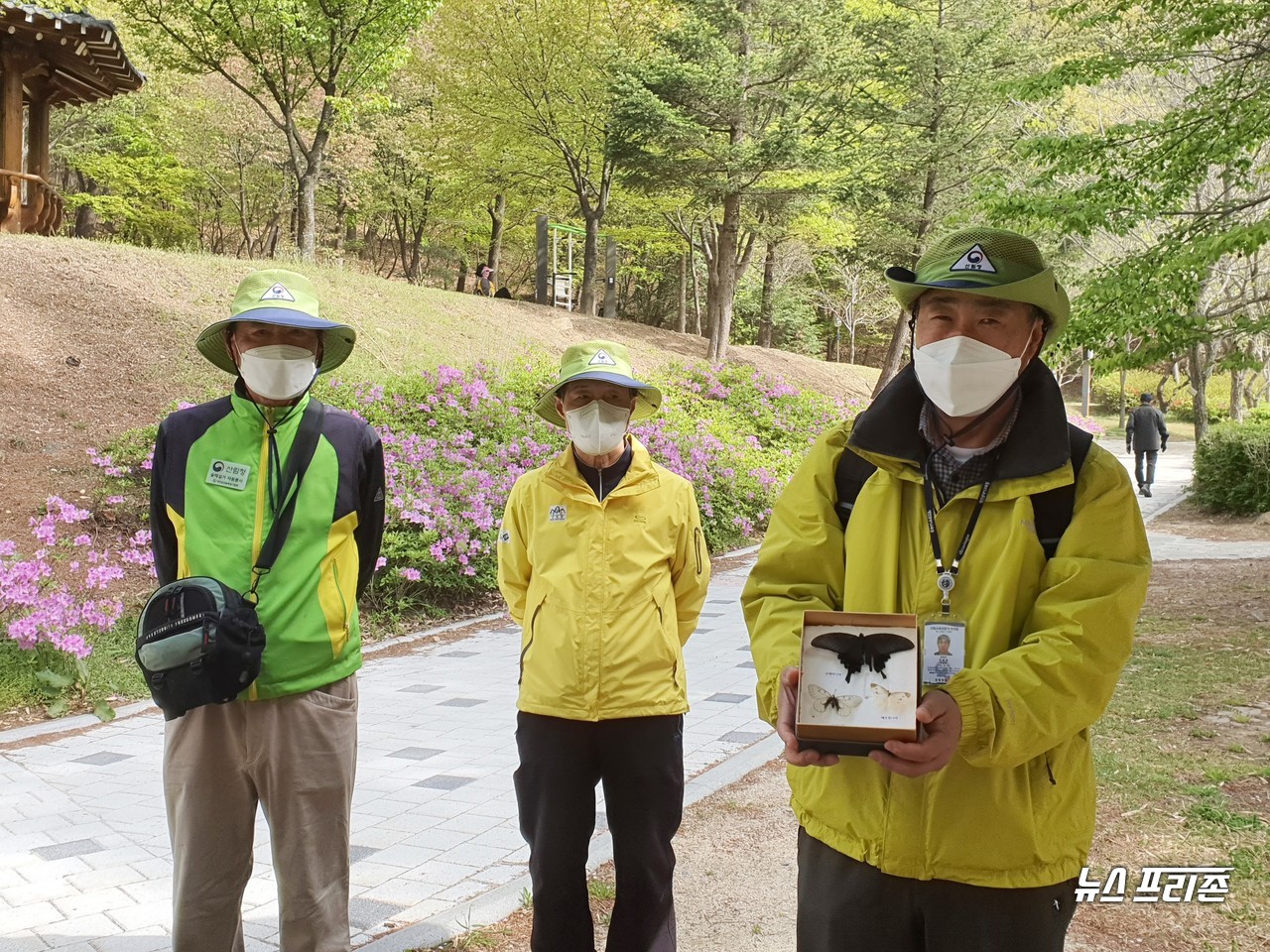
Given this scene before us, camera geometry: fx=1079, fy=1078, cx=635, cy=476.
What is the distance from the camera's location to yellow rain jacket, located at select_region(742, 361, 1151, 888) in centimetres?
198

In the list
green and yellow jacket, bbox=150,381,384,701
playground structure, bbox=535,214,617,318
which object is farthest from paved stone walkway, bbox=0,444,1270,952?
playground structure, bbox=535,214,617,318

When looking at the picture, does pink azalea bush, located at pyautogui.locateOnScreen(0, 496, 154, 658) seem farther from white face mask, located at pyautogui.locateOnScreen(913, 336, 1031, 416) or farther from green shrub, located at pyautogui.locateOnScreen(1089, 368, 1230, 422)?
green shrub, located at pyautogui.locateOnScreen(1089, 368, 1230, 422)

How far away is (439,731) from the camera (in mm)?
6688

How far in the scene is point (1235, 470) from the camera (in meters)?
18.5

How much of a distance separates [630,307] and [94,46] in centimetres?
2714

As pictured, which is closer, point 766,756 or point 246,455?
point 246,455

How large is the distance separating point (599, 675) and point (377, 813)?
2.46 metres

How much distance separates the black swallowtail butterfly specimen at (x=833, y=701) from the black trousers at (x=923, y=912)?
1.36ft

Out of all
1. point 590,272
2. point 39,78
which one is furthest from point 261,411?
point 590,272

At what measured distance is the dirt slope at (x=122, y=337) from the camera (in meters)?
11.4

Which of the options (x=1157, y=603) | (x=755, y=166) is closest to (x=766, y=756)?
(x=1157, y=603)

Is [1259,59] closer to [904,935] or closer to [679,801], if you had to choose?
[679,801]

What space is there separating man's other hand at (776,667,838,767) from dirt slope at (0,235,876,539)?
928 cm

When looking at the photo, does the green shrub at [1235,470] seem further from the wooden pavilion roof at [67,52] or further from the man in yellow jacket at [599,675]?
the wooden pavilion roof at [67,52]
